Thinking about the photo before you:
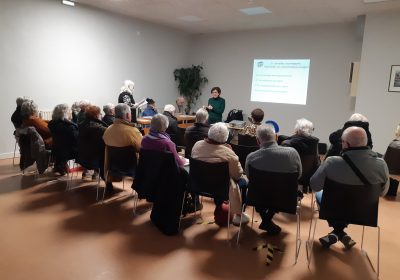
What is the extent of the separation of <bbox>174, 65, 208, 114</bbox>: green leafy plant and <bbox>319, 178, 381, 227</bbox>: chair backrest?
7.02m

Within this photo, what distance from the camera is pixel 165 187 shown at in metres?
3.10

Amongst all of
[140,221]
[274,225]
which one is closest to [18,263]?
[140,221]

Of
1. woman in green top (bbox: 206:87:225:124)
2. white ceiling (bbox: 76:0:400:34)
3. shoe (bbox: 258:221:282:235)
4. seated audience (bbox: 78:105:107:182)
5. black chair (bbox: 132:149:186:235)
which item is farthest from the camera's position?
woman in green top (bbox: 206:87:225:124)

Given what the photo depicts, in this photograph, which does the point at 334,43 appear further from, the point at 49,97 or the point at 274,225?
the point at 49,97

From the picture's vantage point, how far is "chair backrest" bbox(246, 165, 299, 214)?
103 inches

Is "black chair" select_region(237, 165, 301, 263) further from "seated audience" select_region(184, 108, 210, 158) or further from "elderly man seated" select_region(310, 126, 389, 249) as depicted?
"seated audience" select_region(184, 108, 210, 158)

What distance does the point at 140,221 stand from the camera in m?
3.38

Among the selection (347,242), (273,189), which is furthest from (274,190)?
(347,242)

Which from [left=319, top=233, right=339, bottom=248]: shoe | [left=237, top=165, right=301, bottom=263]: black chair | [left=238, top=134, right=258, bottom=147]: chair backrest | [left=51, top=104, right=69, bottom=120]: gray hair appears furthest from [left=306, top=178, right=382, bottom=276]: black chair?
[left=51, top=104, right=69, bottom=120]: gray hair

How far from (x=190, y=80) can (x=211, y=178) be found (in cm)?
653

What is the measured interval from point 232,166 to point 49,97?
4700mm

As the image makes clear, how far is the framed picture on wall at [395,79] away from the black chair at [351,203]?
444cm

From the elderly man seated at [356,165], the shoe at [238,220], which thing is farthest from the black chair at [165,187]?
the elderly man seated at [356,165]

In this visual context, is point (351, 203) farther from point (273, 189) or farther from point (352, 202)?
point (273, 189)
